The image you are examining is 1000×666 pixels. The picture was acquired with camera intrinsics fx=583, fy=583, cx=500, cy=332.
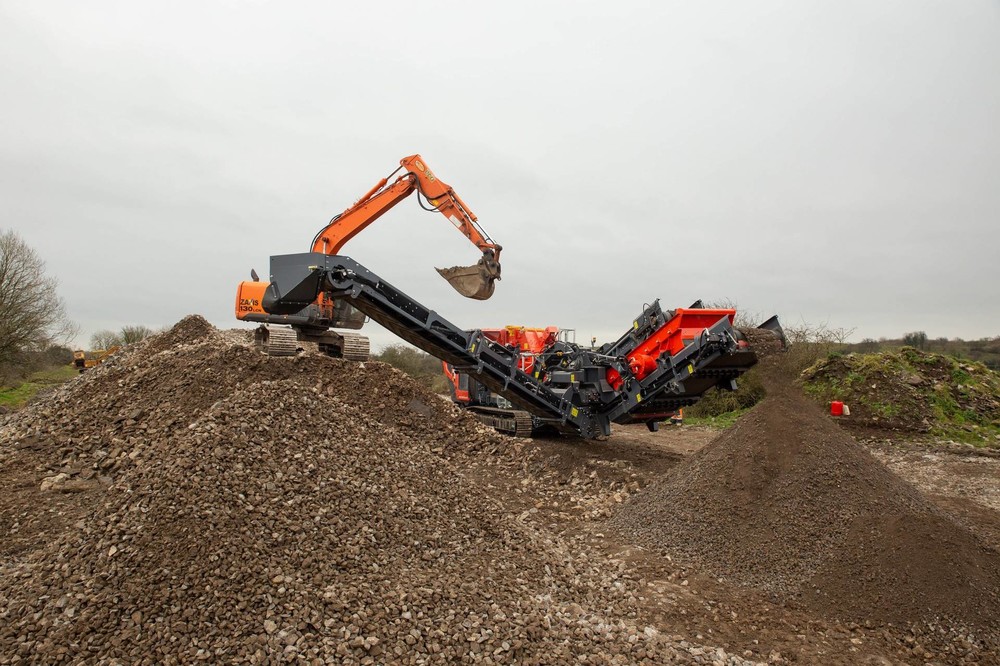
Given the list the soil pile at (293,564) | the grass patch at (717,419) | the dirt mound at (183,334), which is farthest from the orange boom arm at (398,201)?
the grass patch at (717,419)

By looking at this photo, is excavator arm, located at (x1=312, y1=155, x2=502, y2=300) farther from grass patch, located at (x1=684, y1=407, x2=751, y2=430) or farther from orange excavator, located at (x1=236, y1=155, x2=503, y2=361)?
grass patch, located at (x1=684, y1=407, x2=751, y2=430)

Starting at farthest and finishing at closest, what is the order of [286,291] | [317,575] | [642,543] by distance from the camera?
[286,291]
[642,543]
[317,575]

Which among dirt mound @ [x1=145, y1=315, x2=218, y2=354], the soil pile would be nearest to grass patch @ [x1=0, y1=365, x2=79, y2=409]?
dirt mound @ [x1=145, y1=315, x2=218, y2=354]

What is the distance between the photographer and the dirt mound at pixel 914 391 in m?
11.8

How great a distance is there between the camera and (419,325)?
794 cm

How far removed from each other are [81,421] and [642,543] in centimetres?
718

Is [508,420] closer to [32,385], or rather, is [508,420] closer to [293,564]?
[293,564]

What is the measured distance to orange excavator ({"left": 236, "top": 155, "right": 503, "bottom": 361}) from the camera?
9.53 meters

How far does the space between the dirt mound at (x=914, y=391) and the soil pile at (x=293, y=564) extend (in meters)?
10.3

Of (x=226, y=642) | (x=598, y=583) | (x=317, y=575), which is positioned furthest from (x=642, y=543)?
(x=226, y=642)

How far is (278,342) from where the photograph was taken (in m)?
10.1

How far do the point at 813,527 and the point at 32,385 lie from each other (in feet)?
89.3

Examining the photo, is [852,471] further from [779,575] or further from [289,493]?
[289,493]

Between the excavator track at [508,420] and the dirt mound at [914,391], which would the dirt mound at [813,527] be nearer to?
the excavator track at [508,420]
